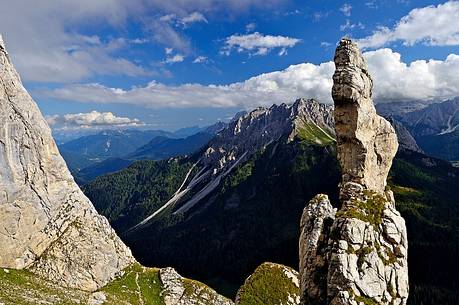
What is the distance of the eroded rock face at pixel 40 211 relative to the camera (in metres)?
81.1

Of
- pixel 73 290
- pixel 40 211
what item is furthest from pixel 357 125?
pixel 40 211

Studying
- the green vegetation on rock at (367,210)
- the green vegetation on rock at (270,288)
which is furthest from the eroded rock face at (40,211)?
the green vegetation on rock at (367,210)

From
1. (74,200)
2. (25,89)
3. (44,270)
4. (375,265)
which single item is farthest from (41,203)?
(375,265)

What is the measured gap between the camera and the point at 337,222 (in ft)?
128

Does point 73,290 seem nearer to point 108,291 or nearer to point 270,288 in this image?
point 108,291

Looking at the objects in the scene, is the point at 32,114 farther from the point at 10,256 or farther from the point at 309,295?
the point at 309,295

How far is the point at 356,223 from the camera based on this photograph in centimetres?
3784

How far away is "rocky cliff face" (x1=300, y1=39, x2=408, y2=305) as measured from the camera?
36281 mm

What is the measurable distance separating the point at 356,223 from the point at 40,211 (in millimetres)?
69958

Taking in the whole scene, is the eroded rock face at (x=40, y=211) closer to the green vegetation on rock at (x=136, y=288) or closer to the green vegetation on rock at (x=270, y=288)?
the green vegetation on rock at (x=136, y=288)

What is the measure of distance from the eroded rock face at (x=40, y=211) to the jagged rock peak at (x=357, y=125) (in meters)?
61.9

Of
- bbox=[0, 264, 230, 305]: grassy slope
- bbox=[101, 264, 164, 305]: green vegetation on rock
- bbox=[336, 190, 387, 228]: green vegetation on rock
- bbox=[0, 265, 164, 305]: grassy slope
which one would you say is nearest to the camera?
bbox=[336, 190, 387, 228]: green vegetation on rock

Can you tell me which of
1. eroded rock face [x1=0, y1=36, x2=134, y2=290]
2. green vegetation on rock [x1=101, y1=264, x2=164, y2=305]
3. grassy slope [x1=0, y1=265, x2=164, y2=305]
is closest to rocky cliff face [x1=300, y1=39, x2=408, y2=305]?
grassy slope [x1=0, y1=265, x2=164, y2=305]

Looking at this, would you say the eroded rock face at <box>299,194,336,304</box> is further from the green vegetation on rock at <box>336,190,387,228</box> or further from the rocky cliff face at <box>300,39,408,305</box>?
the green vegetation on rock at <box>336,190,387,228</box>
